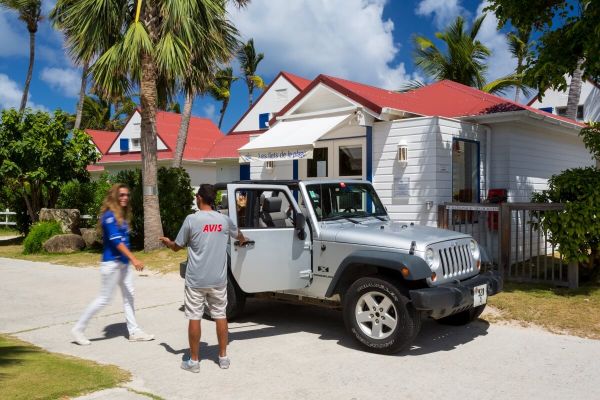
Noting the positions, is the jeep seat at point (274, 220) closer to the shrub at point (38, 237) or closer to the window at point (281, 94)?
the shrub at point (38, 237)

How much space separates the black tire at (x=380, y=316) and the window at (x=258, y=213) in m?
1.33

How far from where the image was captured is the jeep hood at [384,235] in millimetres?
5836

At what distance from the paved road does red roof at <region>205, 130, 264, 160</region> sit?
2049 cm

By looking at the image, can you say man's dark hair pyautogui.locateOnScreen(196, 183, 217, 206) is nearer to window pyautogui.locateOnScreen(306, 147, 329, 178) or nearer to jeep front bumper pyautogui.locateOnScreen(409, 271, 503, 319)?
jeep front bumper pyautogui.locateOnScreen(409, 271, 503, 319)

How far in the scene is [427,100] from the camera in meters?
13.7

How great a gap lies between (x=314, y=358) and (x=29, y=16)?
32072 millimetres

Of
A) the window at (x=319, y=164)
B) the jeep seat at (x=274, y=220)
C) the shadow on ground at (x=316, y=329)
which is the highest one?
the window at (x=319, y=164)

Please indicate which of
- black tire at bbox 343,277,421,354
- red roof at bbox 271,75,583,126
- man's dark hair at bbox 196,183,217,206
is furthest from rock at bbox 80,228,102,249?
black tire at bbox 343,277,421,354

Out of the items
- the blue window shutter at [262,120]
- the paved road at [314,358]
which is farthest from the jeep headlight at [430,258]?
the blue window shutter at [262,120]

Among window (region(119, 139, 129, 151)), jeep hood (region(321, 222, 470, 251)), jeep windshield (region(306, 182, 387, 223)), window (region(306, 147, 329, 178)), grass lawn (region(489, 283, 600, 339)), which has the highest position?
window (region(119, 139, 129, 151))

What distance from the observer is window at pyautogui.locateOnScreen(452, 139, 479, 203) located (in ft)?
37.9

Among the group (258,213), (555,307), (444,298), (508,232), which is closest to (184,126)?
(508,232)

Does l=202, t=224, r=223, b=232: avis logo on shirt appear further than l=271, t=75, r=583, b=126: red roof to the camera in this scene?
No

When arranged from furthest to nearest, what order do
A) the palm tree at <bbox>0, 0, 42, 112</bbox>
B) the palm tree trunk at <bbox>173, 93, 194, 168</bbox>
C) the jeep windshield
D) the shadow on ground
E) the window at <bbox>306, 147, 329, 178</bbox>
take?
the palm tree at <bbox>0, 0, 42, 112</bbox>
the palm tree trunk at <bbox>173, 93, 194, 168</bbox>
the window at <bbox>306, 147, 329, 178</bbox>
the jeep windshield
the shadow on ground
